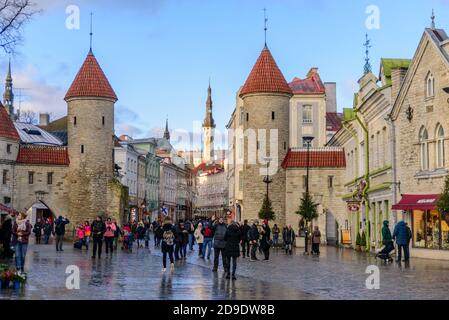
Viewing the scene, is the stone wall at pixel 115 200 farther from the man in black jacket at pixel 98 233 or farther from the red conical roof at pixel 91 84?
the man in black jacket at pixel 98 233

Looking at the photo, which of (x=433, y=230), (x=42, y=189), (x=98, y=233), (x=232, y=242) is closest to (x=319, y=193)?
(x=42, y=189)

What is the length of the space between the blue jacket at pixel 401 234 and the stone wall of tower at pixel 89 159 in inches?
1256

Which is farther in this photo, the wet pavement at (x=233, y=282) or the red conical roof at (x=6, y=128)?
the red conical roof at (x=6, y=128)

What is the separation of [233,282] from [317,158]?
3502cm

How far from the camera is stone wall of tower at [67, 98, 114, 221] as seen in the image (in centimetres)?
5528

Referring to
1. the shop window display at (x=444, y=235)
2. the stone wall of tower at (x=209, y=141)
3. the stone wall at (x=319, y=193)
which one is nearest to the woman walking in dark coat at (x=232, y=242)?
the shop window display at (x=444, y=235)

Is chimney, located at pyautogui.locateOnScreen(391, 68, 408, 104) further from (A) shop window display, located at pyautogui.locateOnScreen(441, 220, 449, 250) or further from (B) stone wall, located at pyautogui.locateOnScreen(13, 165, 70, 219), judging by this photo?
(B) stone wall, located at pyautogui.locateOnScreen(13, 165, 70, 219)

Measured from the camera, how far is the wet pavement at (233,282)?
15.5 metres

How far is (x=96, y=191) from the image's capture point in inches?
2180

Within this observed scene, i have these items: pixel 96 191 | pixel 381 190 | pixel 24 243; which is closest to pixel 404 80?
pixel 381 190

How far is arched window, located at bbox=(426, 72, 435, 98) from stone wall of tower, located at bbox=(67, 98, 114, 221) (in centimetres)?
3004

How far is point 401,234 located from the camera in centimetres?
2734
